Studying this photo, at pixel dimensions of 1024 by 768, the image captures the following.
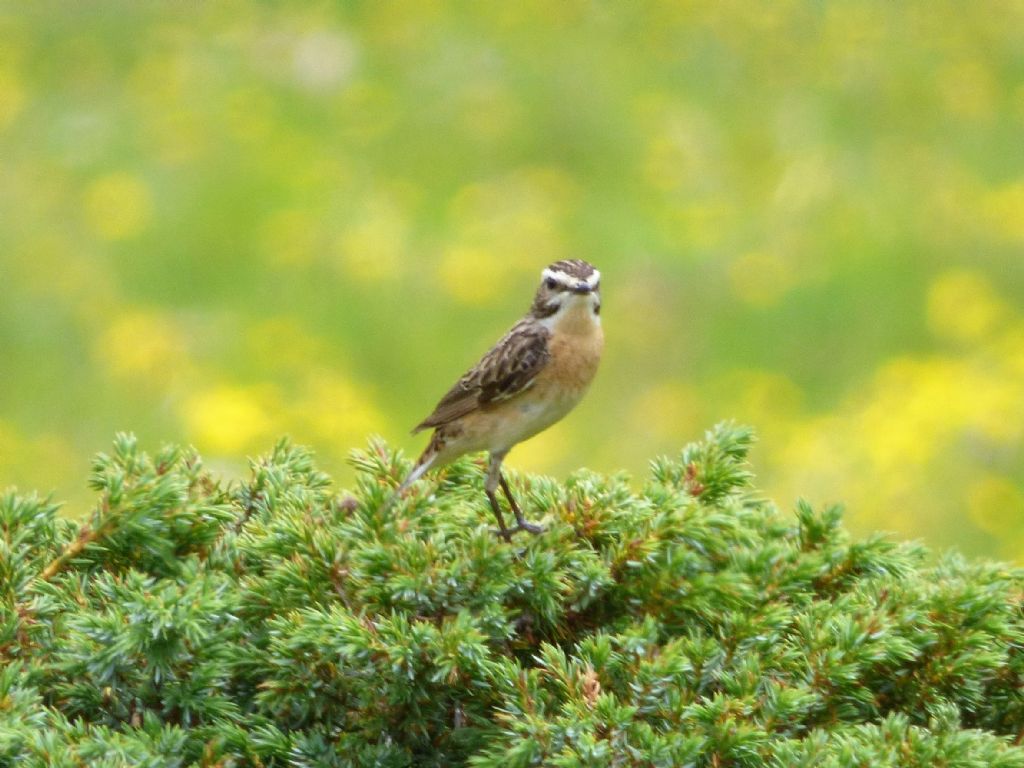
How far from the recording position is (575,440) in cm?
1000

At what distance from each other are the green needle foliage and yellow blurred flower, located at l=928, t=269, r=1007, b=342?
7.31 meters

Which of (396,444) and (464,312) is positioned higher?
(464,312)

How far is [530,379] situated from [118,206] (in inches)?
310

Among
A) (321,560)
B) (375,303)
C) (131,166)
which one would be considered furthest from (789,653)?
(131,166)

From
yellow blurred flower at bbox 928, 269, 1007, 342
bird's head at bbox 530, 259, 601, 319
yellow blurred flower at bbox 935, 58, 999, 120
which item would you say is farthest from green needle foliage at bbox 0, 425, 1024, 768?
yellow blurred flower at bbox 935, 58, 999, 120

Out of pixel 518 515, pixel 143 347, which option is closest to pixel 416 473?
pixel 518 515

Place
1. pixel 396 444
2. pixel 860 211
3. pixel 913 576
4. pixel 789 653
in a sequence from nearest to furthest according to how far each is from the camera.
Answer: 1. pixel 789 653
2. pixel 913 576
3. pixel 396 444
4. pixel 860 211

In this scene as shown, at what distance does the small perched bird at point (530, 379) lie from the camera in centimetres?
495

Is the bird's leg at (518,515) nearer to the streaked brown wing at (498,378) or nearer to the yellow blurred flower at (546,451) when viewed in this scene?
the streaked brown wing at (498,378)

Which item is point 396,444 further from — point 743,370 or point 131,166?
point 131,166

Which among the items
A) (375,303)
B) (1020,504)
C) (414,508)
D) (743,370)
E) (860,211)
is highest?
(860,211)

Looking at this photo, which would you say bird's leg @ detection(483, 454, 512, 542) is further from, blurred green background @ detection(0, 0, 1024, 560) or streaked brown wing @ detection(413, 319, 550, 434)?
blurred green background @ detection(0, 0, 1024, 560)

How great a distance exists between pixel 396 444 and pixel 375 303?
169 centimetres

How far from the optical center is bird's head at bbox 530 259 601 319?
516 centimetres
